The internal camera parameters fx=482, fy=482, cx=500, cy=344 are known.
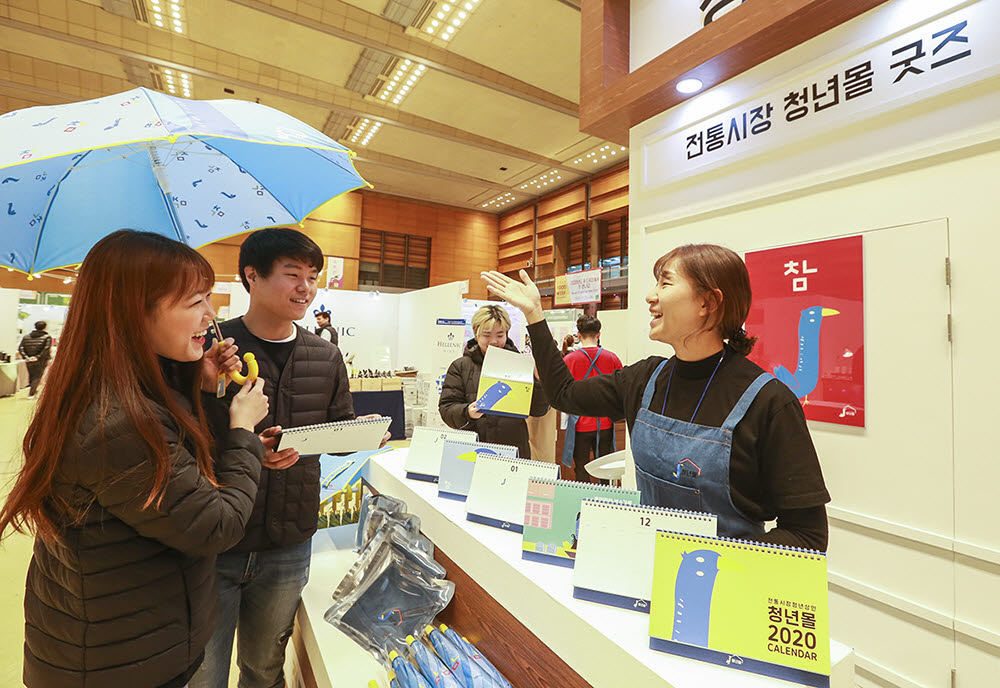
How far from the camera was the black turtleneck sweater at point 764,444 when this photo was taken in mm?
958

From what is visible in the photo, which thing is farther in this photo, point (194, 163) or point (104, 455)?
point (194, 163)

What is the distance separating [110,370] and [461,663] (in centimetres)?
97

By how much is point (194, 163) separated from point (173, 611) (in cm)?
147

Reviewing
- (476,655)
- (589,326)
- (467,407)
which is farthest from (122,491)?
(589,326)

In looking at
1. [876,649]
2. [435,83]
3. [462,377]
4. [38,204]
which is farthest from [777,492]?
[435,83]

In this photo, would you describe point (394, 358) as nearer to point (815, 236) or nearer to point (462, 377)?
point (462, 377)

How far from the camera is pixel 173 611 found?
0.97 meters

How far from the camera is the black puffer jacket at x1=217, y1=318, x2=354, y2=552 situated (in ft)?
4.51

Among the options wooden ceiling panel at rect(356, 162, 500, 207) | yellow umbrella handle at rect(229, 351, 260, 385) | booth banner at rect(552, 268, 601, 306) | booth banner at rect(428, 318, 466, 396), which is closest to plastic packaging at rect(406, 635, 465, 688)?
yellow umbrella handle at rect(229, 351, 260, 385)

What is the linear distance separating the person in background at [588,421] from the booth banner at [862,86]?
193cm

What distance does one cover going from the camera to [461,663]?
1122mm

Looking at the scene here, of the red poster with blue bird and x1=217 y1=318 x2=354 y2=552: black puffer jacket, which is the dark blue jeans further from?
the red poster with blue bird

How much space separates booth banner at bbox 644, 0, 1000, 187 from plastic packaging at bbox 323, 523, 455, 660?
2229 mm

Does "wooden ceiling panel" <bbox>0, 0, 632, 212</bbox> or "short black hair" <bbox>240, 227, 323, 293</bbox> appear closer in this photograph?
"short black hair" <bbox>240, 227, 323, 293</bbox>
